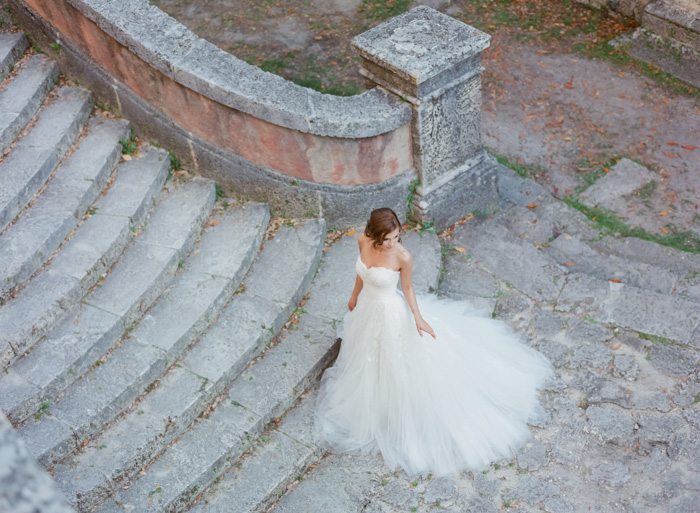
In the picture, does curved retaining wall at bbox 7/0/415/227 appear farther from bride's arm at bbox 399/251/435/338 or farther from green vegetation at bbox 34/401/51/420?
green vegetation at bbox 34/401/51/420

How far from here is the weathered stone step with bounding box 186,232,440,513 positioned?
17.2 ft

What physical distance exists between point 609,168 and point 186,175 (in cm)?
441

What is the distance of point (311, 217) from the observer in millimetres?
6836

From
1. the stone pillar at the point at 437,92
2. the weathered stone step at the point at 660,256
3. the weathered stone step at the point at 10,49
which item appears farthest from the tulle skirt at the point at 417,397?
the weathered stone step at the point at 10,49

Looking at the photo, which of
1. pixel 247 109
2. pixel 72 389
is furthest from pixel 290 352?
pixel 247 109

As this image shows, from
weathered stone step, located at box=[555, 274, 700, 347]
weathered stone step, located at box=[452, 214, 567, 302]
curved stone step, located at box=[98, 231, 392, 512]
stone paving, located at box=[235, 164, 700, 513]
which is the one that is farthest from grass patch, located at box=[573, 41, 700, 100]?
curved stone step, located at box=[98, 231, 392, 512]

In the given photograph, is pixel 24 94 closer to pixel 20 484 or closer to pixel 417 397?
pixel 417 397

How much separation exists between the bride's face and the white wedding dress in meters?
0.23

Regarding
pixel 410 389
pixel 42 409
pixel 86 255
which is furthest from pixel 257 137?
pixel 42 409

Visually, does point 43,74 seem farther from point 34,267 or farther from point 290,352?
point 290,352

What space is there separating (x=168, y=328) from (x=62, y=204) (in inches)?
58.1

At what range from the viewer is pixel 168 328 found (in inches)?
228

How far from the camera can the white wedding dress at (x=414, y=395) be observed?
5.29 meters

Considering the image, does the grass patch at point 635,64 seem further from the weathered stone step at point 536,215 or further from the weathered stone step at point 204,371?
the weathered stone step at point 204,371
